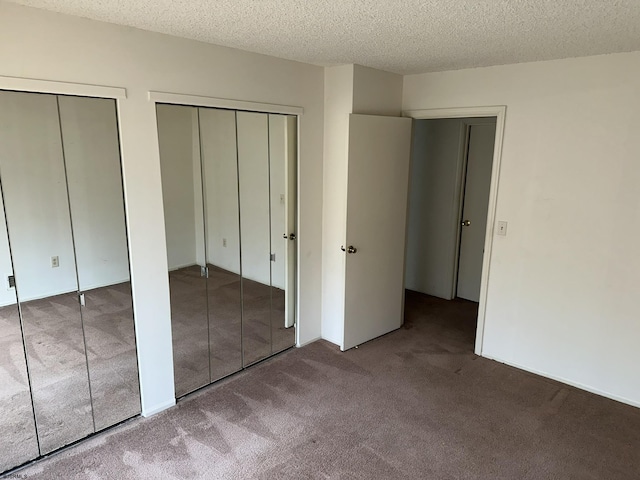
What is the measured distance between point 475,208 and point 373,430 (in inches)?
109

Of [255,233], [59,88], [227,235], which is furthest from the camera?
[255,233]

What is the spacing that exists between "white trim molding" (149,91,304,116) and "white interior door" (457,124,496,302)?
83.8 inches

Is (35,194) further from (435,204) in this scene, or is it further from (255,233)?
(435,204)

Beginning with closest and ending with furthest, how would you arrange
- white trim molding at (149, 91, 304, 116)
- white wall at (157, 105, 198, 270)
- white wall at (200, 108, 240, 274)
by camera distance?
white trim molding at (149, 91, 304, 116), white wall at (157, 105, 198, 270), white wall at (200, 108, 240, 274)

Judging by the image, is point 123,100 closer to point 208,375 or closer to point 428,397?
point 208,375

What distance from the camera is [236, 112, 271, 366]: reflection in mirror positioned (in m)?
3.02

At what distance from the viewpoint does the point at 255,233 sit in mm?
3209

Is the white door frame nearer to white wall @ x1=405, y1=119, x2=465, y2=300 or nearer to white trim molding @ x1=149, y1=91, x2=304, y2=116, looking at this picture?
white wall @ x1=405, y1=119, x2=465, y2=300

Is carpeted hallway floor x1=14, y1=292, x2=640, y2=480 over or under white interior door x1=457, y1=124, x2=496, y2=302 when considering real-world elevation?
under

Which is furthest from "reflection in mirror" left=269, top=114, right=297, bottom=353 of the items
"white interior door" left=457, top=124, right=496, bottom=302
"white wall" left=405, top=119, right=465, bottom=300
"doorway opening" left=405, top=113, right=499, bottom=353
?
"white interior door" left=457, top=124, right=496, bottom=302

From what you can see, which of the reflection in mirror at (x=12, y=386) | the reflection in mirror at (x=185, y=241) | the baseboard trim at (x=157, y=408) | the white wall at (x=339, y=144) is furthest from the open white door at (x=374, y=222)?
the reflection in mirror at (x=12, y=386)

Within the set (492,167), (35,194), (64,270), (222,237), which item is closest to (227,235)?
(222,237)

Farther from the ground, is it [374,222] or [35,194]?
[35,194]

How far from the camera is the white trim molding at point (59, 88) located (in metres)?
1.96
